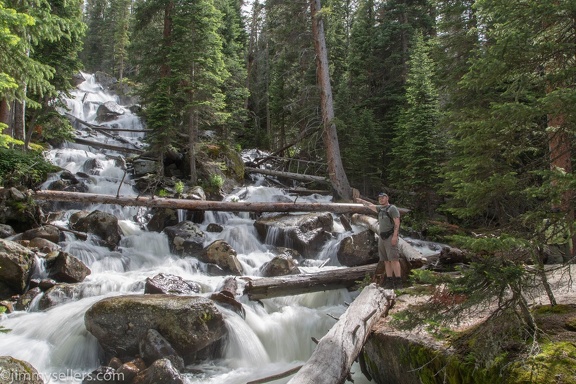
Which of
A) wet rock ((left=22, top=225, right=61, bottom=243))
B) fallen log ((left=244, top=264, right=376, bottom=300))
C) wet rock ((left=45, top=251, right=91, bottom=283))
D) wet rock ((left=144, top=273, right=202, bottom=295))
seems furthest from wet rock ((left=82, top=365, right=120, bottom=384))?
wet rock ((left=22, top=225, right=61, bottom=243))

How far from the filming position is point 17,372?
15.7ft

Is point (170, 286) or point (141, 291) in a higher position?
point (170, 286)

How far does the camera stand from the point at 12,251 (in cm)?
833

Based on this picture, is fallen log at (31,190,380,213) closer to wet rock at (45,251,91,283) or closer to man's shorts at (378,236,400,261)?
wet rock at (45,251,91,283)

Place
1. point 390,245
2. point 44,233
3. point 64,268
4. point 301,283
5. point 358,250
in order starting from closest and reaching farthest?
point 390,245, point 301,283, point 64,268, point 44,233, point 358,250

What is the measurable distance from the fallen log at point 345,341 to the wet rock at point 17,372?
378 cm

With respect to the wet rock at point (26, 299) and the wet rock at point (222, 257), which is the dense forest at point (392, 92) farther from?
the wet rock at point (222, 257)

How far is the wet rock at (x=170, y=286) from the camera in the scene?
8336mm

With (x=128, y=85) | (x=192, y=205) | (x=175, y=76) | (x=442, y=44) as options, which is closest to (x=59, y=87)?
(x=175, y=76)

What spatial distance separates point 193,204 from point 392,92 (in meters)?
15.2

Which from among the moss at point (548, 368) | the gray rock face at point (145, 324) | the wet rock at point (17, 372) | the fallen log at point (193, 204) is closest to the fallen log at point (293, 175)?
the fallen log at point (193, 204)

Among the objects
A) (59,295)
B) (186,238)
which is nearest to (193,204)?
(186,238)

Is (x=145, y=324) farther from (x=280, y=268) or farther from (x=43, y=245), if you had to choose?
(x=43, y=245)

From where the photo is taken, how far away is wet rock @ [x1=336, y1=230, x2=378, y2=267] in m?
11.5
